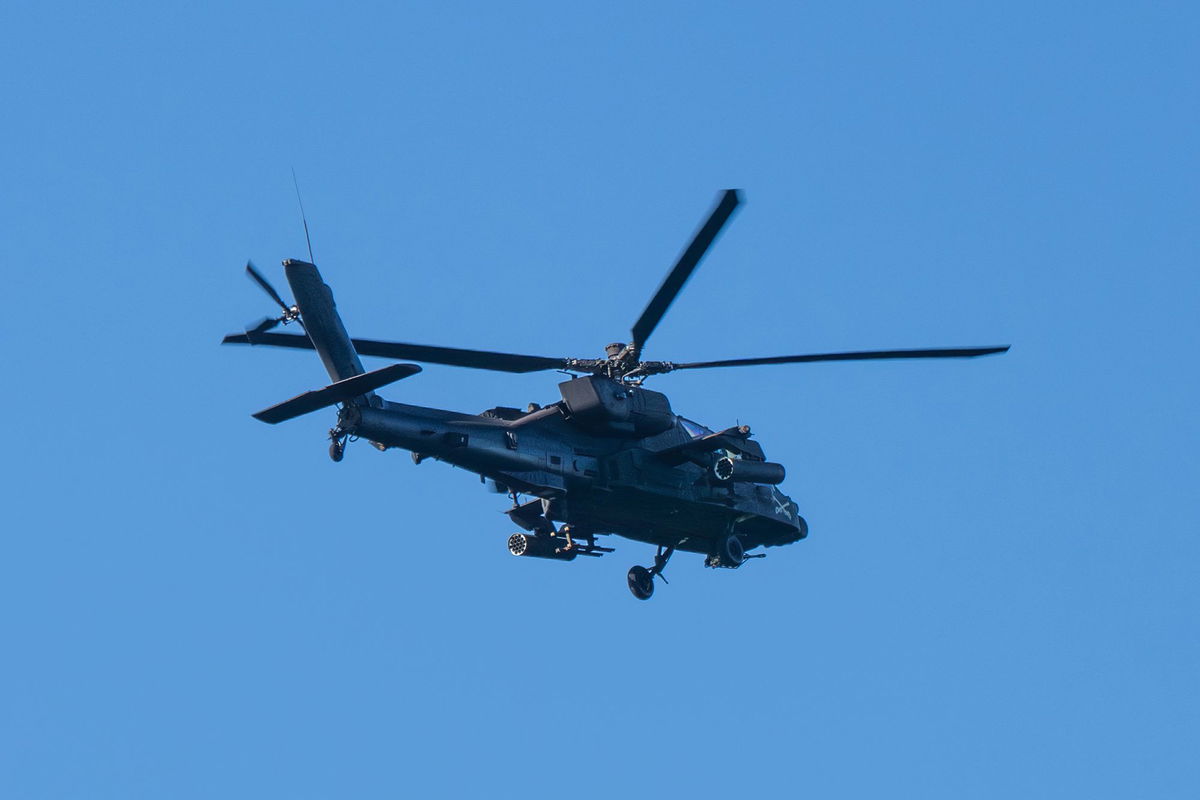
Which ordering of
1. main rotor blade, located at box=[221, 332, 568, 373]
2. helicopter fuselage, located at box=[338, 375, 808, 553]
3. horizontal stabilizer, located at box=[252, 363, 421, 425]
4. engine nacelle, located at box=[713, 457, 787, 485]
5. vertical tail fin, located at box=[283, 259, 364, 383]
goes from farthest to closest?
engine nacelle, located at box=[713, 457, 787, 485] < main rotor blade, located at box=[221, 332, 568, 373] < helicopter fuselage, located at box=[338, 375, 808, 553] < vertical tail fin, located at box=[283, 259, 364, 383] < horizontal stabilizer, located at box=[252, 363, 421, 425]

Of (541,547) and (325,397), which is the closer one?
(325,397)

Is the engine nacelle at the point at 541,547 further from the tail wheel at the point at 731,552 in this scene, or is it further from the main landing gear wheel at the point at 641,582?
the tail wheel at the point at 731,552

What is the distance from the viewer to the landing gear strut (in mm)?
35812

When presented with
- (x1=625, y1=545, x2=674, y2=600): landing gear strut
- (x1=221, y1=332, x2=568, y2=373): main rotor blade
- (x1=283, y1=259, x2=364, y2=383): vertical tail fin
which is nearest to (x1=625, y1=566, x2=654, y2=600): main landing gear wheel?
(x1=625, y1=545, x2=674, y2=600): landing gear strut

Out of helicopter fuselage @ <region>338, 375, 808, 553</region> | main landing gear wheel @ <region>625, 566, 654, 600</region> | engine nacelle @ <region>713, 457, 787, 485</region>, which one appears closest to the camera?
helicopter fuselage @ <region>338, 375, 808, 553</region>

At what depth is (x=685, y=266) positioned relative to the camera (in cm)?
3066

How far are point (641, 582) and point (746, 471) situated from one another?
2.95 metres

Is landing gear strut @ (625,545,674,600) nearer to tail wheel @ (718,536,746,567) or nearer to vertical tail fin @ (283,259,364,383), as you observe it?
tail wheel @ (718,536,746,567)

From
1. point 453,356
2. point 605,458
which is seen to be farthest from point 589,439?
point 453,356

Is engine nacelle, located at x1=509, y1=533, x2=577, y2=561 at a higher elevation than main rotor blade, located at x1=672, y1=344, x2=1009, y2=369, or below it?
below

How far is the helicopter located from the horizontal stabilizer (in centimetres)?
2

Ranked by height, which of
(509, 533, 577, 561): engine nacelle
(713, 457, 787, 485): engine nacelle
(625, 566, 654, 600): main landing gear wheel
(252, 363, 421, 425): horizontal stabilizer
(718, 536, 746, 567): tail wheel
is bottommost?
(252, 363, 421, 425): horizontal stabilizer

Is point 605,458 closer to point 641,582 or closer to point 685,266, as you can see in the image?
point 641,582

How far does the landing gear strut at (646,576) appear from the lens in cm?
3581
